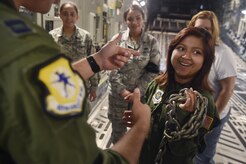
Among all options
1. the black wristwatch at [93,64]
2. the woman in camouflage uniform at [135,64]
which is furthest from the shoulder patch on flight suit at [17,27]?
the woman in camouflage uniform at [135,64]

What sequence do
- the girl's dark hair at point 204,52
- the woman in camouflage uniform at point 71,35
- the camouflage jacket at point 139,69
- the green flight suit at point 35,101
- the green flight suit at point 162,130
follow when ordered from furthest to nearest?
the woman in camouflage uniform at point 71,35
the camouflage jacket at point 139,69
the girl's dark hair at point 204,52
the green flight suit at point 162,130
the green flight suit at point 35,101

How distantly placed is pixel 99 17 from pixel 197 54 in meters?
4.01

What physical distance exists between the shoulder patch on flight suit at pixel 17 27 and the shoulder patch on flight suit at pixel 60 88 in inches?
3.4

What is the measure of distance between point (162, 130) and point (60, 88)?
1009mm

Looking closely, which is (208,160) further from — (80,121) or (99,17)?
(99,17)

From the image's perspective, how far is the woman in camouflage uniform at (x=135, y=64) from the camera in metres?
2.58

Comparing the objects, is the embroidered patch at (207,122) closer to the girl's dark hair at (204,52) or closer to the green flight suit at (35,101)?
the girl's dark hair at (204,52)

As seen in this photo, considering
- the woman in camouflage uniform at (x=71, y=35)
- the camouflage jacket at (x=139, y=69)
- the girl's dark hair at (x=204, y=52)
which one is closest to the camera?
the girl's dark hair at (x=204, y=52)

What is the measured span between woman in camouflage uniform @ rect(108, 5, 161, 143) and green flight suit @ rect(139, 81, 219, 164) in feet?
3.08

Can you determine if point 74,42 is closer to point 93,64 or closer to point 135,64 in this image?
point 135,64

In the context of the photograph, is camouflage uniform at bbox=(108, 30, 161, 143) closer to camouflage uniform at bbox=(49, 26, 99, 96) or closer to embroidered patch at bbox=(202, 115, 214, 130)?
camouflage uniform at bbox=(49, 26, 99, 96)

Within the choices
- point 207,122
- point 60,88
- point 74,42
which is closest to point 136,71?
point 74,42

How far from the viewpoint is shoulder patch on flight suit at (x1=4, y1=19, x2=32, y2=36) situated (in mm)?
520

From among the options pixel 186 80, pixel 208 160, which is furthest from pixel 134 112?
pixel 208 160
